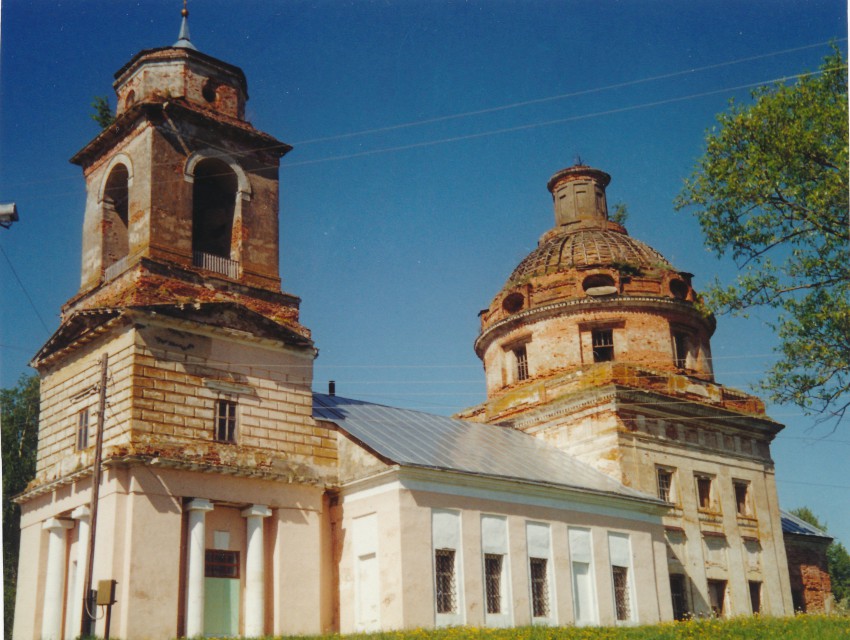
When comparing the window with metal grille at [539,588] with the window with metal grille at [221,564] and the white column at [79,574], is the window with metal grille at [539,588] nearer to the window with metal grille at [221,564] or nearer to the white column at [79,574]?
the window with metal grille at [221,564]

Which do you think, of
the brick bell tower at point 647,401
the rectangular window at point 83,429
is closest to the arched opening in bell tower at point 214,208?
the rectangular window at point 83,429

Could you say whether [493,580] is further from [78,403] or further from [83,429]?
[78,403]

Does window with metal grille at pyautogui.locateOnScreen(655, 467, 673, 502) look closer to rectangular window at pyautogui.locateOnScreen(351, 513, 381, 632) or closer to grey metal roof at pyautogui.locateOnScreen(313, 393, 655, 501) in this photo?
grey metal roof at pyautogui.locateOnScreen(313, 393, 655, 501)

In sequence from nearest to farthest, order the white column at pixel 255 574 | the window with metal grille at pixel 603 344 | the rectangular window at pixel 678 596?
the white column at pixel 255 574 → the rectangular window at pixel 678 596 → the window with metal grille at pixel 603 344

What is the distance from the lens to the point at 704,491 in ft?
104

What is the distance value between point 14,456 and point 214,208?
19236 mm

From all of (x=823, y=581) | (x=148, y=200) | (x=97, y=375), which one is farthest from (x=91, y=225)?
(x=823, y=581)

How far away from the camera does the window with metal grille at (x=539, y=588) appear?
2441 centimetres

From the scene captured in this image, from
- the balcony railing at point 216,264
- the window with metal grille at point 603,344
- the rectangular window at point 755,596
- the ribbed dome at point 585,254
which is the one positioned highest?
the ribbed dome at point 585,254

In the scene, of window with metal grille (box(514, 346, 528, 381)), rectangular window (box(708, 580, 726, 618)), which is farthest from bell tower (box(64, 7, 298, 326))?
rectangular window (box(708, 580, 726, 618))

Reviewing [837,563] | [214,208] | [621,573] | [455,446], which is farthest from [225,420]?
[837,563]

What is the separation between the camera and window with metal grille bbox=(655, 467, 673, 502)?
30203 millimetres

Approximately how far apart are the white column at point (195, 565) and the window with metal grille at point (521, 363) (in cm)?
1654

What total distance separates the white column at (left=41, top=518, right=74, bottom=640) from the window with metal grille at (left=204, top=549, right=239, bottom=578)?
3.50 meters
